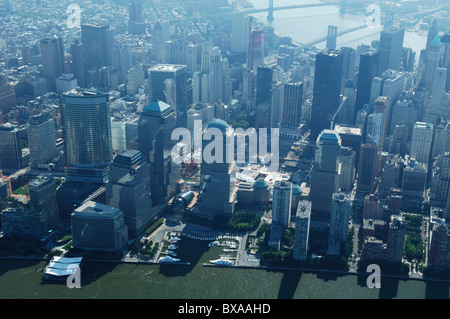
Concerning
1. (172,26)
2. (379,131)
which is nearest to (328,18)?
(172,26)

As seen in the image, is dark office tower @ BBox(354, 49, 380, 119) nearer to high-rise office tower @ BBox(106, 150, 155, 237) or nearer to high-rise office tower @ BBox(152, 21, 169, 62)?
high-rise office tower @ BBox(106, 150, 155, 237)

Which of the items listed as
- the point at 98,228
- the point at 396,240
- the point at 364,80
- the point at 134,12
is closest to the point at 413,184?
the point at 396,240

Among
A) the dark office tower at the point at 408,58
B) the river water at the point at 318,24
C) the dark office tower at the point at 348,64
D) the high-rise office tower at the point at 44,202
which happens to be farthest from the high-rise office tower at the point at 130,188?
the river water at the point at 318,24

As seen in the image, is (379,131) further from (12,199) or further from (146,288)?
(12,199)

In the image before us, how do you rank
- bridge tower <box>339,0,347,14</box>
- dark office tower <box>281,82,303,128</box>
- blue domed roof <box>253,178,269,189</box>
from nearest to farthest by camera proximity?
blue domed roof <box>253,178,269,189</box> → dark office tower <box>281,82,303,128</box> → bridge tower <box>339,0,347,14</box>

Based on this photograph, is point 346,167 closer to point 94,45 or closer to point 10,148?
point 10,148

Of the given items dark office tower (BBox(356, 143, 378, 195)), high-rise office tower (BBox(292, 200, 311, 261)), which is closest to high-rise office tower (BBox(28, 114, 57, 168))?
high-rise office tower (BBox(292, 200, 311, 261))

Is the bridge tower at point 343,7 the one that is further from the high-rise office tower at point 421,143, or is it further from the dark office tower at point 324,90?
the high-rise office tower at point 421,143
